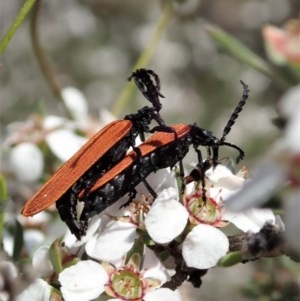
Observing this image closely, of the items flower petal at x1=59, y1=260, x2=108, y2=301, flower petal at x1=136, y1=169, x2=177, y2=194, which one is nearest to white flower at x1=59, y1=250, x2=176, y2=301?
flower petal at x1=59, y1=260, x2=108, y2=301

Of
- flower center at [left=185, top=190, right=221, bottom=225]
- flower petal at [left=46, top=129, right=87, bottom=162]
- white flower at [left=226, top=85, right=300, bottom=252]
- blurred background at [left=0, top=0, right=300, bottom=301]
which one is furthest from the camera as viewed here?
blurred background at [left=0, top=0, right=300, bottom=301]

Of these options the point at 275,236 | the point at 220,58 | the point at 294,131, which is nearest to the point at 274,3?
the point at 220,58

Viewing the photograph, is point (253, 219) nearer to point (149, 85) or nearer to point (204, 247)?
point (204, 247)

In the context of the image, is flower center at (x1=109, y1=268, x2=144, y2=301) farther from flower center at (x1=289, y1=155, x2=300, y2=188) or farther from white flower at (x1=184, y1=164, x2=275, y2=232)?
flower center at (x1=289, y1=155, x2=300, y2=188)

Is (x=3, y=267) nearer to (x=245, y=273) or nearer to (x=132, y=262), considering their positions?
(x=132, y=262)

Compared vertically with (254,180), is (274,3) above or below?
below

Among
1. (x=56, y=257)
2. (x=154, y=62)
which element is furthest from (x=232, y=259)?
(x=154, y=62)

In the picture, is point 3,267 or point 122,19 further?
point 122,19
